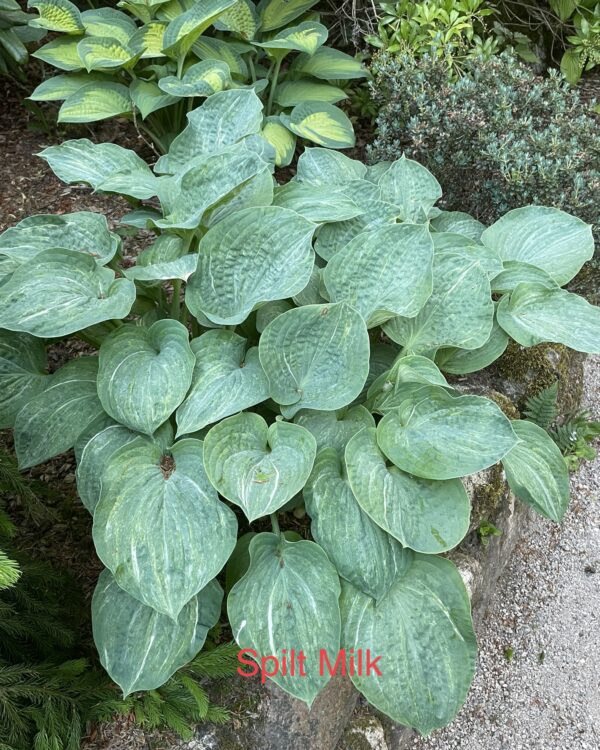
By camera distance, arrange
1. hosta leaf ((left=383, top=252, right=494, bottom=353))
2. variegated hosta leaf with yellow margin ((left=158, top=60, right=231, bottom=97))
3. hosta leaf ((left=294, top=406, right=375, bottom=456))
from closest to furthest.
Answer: hosta leaf ((left=294, top=406, right=375, bottom=456))
hosta leaf ((left=383, top=252, right=494, bottom=353))
variegated hosta leaf with yellow margin ((left=158, top=60, right=231, bottom=97))

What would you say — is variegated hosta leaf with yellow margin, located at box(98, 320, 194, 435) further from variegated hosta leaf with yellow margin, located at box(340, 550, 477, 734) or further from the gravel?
the gravel

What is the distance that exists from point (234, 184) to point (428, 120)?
1166 mm

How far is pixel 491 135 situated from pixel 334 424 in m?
1.38

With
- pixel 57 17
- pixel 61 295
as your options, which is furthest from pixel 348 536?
pixel 57 17

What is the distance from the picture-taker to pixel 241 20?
2799 millimetres

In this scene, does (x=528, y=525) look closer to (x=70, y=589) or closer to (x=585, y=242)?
(x=585, y=242)

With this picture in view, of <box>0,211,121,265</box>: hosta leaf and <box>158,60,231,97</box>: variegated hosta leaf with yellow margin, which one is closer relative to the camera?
<box>0,211,121,265</box>: hosta leaf

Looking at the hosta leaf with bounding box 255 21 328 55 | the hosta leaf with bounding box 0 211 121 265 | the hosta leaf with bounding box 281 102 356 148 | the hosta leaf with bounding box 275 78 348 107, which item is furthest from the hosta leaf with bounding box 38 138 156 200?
the hosta leaf with bounding box 275 78 348 107

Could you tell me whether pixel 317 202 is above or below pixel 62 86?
above

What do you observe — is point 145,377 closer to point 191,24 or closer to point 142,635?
point 142,635

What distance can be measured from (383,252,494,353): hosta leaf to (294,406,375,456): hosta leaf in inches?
9.0

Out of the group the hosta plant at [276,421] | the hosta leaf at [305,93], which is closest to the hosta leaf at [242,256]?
the hosta plant at [276,421]

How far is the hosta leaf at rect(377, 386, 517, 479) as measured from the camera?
135 cm

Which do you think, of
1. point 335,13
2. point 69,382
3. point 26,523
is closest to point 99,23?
point 335,13
